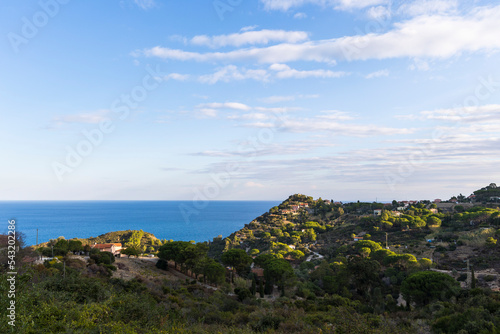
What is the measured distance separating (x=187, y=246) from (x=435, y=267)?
102ft

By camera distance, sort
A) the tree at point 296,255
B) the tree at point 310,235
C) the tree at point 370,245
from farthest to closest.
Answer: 1. the tree at point 310,235
2. the tree at point 296,255
3. the tree at point 370,245

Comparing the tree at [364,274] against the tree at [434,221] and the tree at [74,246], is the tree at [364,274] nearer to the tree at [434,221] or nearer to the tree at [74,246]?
the tree at [74,246]

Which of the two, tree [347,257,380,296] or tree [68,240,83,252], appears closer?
tree [347,257,380,296]

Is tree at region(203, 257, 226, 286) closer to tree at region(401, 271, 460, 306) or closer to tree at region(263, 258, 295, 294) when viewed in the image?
tree at region(263, 258, 295, 294)

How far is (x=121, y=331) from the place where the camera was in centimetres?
800

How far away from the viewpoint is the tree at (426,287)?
2544 cm

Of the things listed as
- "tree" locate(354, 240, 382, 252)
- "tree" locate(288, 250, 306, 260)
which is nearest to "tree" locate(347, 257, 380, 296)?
"tree" locate(354, 240, 382, 252)

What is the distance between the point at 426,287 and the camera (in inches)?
1031

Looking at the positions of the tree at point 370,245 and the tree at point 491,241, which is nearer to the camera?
the tree at point 491,241

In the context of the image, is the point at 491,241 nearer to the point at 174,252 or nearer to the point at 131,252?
the point at 174,252

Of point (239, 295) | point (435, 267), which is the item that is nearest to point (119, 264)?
point (239, 295)

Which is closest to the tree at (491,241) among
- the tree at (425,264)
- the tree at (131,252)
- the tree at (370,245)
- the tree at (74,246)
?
the tree at (425,264)

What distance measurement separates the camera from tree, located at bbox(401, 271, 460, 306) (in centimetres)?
2544

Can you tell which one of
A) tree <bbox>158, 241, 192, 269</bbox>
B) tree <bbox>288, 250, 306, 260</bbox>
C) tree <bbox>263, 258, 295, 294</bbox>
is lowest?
tree <bbox>288, 250, 306, 260</bbox>
